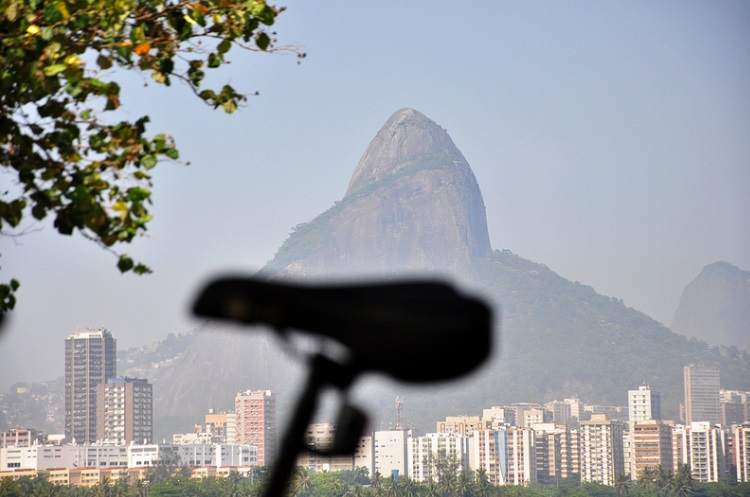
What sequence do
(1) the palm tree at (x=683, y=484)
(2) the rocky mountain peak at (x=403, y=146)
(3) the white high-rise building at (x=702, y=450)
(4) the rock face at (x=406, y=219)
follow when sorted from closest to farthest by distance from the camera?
(1) the palm tree at (x=683, y=484)
(3) the white high-rise building at (x=702, y=450)
(4) the rock face at (x=406, y=219)
(2) the rocky mountain peak at (x=403, y=146)

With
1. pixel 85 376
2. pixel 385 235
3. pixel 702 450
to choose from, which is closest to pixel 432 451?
pixel 702 450

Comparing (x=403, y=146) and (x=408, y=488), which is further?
(x=403, y=146)

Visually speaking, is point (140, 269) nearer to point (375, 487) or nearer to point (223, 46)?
point (223, 46)

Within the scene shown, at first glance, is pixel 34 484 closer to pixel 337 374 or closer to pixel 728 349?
pixel 337 374

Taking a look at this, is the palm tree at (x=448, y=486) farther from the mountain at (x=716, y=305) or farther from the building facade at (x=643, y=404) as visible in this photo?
the mountain at (x=716, y=305)

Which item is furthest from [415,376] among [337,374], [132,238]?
[132,238]

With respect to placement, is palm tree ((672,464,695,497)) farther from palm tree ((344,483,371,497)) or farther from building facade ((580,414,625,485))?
palm tree ((344,483,371,497))

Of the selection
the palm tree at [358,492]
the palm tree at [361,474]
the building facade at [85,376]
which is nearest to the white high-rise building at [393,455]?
the palm tree at [361,474]
